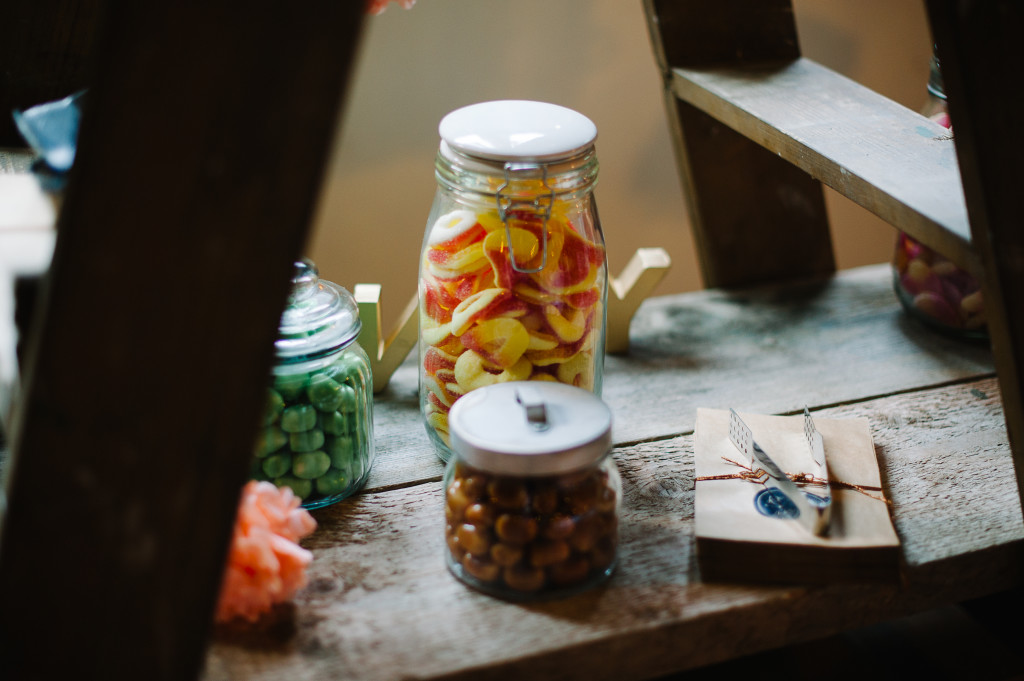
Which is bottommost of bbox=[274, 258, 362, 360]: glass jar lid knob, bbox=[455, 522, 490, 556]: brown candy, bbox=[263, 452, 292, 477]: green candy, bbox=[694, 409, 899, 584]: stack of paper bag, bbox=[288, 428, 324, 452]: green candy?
bbox=[694, 409, 899, 584]: stack of paper bag

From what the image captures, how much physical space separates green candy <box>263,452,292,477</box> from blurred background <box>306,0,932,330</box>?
30.4 inches

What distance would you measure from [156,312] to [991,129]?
20.4 inches

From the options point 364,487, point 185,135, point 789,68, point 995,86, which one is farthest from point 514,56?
point 185,135

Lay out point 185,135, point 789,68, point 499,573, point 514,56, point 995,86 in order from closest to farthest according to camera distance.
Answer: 1. point 185,135
2. point 995,86
3. point 499,573
4. point 789,68
5. point 514,56

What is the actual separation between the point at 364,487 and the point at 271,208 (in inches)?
16.7

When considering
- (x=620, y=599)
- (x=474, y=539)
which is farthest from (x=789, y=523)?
(x=474, y=539)

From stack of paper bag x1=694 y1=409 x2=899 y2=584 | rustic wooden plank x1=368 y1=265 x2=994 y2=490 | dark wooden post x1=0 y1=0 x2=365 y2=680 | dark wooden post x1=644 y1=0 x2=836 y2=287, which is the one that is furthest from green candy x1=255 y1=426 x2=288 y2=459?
Answer: dark wooden post x1=644 y1=0 x2=836 y2=287

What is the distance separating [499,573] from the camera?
68 centimetres

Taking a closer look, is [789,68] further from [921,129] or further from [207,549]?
[207,549]

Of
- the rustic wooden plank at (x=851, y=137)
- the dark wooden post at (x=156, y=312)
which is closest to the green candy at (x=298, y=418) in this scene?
the dark wooden post at (x=156, y=312)

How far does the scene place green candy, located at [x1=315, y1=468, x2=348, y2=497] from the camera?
779 millimetres

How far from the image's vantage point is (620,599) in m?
0.68

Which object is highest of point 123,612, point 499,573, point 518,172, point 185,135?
point 185,135

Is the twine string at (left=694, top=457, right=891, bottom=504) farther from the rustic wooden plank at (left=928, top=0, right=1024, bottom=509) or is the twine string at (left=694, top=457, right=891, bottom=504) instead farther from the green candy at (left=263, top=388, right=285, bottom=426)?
the green candy at (left=263, top=388, right=285, bottom=426)
